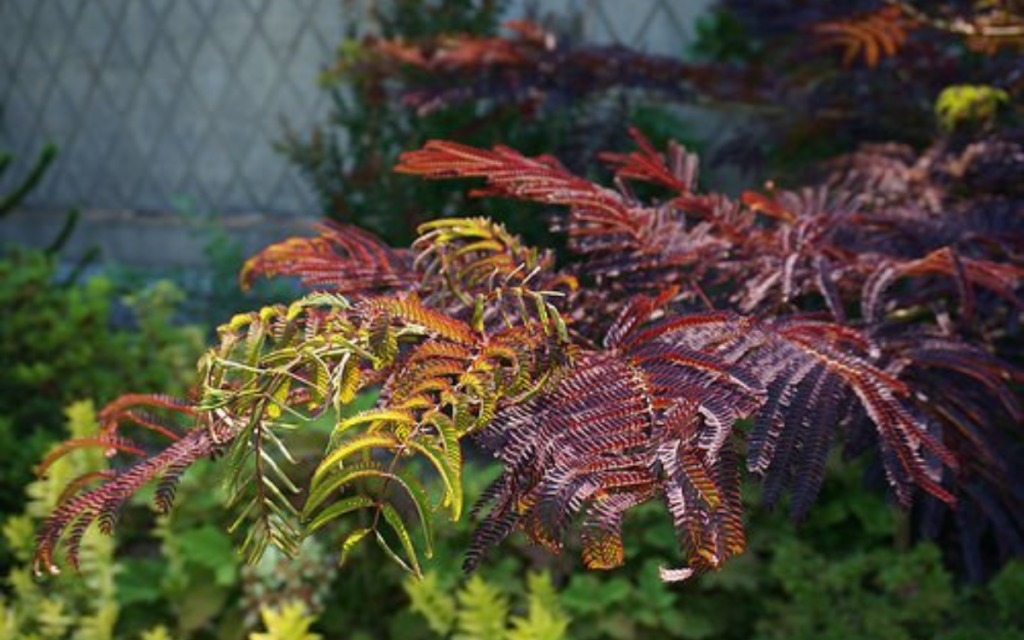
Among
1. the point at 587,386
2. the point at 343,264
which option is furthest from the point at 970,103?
the point at 587,386

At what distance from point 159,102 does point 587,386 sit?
722 centimetres

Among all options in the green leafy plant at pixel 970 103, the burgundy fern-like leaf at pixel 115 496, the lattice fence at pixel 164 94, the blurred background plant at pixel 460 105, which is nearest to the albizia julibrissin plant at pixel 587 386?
the burgundy fern-like leaf at pixel 115 496

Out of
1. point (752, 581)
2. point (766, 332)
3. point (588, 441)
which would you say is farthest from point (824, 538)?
point (588, 441)

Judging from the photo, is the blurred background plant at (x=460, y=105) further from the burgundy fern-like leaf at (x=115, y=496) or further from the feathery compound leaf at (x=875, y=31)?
the burgundy fern-like leaf at (x=115, y=496)

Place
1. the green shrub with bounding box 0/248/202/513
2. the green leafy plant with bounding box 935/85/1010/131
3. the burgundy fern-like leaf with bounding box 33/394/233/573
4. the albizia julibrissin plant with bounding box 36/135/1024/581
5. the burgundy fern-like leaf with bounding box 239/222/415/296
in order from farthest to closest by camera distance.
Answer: the green shrub with bounding box 0/248/202/513 → the green leafy plant with bounding box 935/85/1010/131 → the burgundy fern-like leaf with bounding box 239/222/415/296 → the burgundy fern-like leaf with bounding box 33/394/233/573 → the albizia julibrissin plant with bounding box 36/135/1024/581

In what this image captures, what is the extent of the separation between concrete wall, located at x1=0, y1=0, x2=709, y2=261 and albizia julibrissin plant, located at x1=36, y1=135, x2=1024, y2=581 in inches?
182

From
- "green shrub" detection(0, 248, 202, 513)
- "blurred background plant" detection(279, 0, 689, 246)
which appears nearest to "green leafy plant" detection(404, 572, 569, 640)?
"blurred background plant" detection(279, 0, 689, 246)

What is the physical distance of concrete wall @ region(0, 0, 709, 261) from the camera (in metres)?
7.18

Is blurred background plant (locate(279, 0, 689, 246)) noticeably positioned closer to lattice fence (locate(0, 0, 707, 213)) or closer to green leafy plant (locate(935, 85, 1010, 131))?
green leafy plant (locate(935, 85, 1010, 131))

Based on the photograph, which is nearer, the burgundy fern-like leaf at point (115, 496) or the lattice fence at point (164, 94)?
the burgundy fern-like leaf at point (115, 496)

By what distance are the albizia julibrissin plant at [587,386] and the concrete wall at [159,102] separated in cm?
462

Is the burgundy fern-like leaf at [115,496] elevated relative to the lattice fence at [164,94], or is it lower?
elevated

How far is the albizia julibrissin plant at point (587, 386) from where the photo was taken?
117cm

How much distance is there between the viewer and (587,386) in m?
Answer: 1.29
